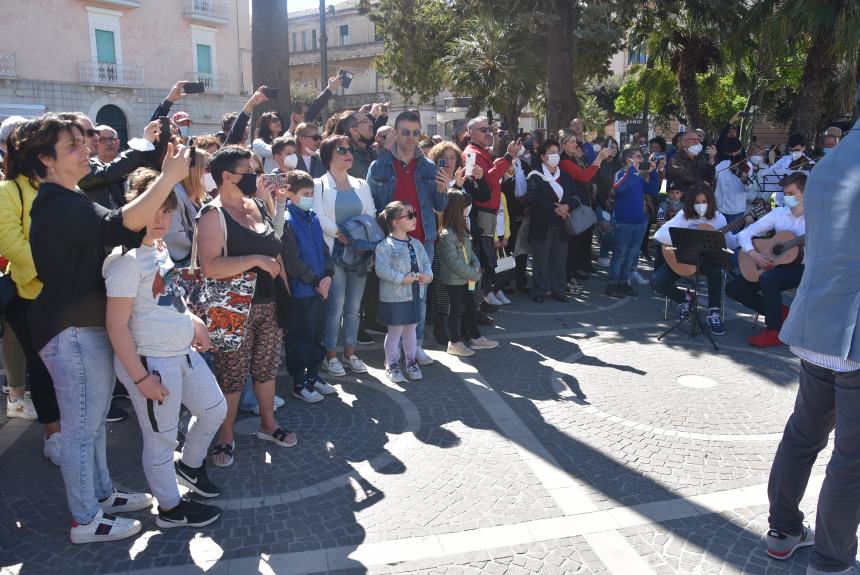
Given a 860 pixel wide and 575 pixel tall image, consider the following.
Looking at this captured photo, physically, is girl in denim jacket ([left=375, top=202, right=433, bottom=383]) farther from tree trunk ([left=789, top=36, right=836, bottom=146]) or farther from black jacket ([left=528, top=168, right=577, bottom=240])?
tree trunk ([left=789, top=36, right=836, bottom=146])

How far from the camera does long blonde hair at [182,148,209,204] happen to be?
15.8ft

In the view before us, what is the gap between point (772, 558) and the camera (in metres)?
3.35

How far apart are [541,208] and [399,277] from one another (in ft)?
11.2

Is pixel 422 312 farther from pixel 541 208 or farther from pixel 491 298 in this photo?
pixel 541 208

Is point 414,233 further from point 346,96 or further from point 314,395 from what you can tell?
point 346,96

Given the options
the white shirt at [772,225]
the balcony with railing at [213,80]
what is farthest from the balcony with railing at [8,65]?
the white shirt at [772,225]

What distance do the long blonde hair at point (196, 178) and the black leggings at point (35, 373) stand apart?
127 cm

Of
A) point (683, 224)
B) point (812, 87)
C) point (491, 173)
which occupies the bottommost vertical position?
point (683, 224)

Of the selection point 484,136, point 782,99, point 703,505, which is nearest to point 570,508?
point 703,505

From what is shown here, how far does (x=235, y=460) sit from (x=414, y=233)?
9.07 ft

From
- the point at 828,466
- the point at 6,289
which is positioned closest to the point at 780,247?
the point at 828,466

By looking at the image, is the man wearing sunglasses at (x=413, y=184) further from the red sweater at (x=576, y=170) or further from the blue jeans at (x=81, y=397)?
→ the blue jeans at (x=81, y=397)

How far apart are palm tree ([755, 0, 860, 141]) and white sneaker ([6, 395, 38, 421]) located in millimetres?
13029

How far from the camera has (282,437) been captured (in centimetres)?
457
